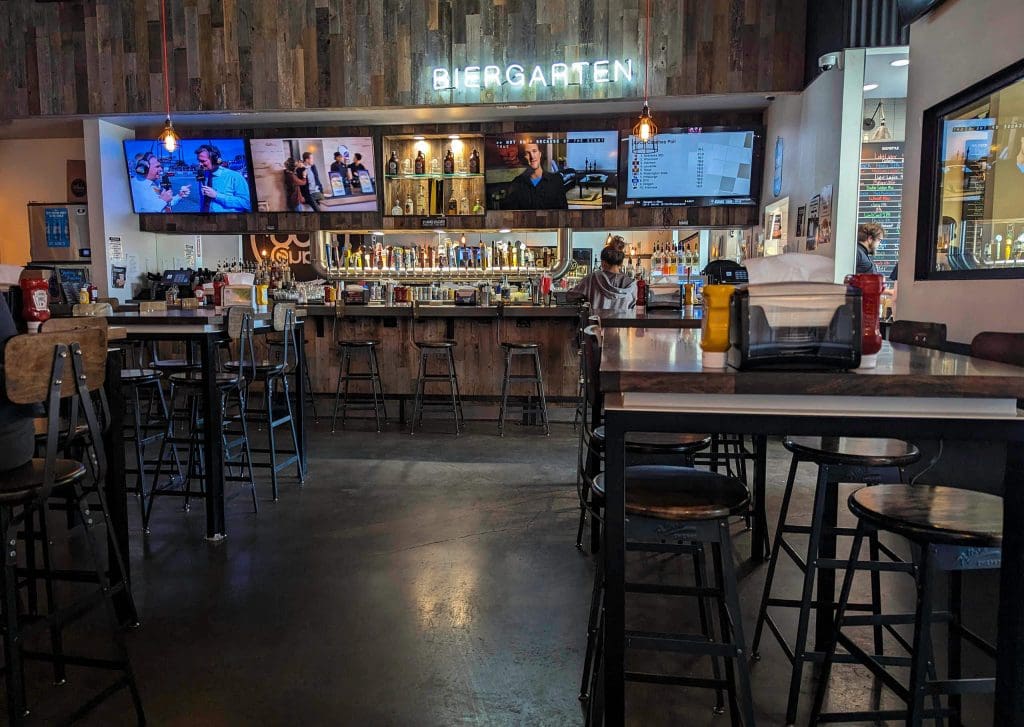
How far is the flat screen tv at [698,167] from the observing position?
7148mm

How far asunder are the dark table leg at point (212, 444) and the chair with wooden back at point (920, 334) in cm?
323

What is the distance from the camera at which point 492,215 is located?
7707 millimetres

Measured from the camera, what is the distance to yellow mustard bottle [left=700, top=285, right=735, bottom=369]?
1.64 m

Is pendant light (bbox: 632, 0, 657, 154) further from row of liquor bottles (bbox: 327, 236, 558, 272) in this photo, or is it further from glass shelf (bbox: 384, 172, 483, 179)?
glass shelf (bbox: 384, 172, 483, 179)

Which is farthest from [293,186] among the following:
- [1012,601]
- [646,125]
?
[1012,601]

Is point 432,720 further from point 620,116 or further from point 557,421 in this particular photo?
point 620,116

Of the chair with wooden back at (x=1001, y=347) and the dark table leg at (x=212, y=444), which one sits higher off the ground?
the chair with wooden back at (x=1001, y=347)

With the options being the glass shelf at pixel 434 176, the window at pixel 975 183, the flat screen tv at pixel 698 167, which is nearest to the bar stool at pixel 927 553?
the window at pixel 975 183

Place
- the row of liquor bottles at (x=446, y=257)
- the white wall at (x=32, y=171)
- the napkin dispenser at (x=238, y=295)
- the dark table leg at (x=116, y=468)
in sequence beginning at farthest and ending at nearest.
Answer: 1. the white wall at (x=32, y=171)
2. the row of liquor bottles at (x=446, y=257)
3. the napkin dispenser at (x=238, y=295)
4. the dark table leg at (x=116, y=468)

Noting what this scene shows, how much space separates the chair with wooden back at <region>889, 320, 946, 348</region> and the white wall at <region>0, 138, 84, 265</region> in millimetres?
9016

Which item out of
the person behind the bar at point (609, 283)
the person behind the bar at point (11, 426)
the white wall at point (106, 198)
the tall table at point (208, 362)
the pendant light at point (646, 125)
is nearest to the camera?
the person behind the bar at point (11, 426)

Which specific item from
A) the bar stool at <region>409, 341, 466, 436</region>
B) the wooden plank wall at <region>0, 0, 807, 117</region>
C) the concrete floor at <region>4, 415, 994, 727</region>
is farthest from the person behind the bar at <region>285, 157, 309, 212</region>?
the concrete floor at <region>4, 415, 994, 727</region>

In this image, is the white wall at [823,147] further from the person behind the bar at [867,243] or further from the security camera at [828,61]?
the person behind the bar at [867,243]

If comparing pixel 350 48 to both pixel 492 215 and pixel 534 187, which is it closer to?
pixel 492 215
